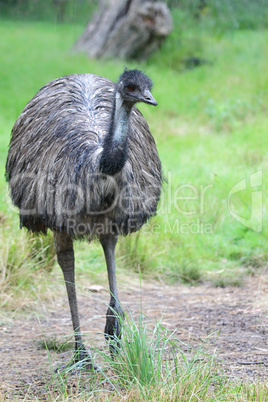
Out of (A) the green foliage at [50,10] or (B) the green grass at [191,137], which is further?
(A) the green foliage at [50,10]

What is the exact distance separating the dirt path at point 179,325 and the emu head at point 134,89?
111 cm

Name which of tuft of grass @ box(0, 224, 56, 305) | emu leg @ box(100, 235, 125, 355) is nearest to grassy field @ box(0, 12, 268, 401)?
tuft of grass @ box(0, 224, 56, 305)

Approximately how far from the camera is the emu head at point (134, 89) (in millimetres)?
3518

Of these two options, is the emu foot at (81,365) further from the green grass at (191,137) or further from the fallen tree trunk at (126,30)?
the fallen tree trunk at (126,30)

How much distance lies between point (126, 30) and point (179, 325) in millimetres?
8591

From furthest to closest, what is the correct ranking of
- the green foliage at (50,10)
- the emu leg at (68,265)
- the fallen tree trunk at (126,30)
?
the green foliage at (50,10) < the fallen tree trunk at (126,30) < the emu leg at (68,265)

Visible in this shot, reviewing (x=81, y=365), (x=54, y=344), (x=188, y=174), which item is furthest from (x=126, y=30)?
(x=81, y=365)

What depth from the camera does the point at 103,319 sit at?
4.95 m

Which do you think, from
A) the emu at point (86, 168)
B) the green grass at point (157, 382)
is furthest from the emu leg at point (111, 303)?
the green grass at point (157, 382)

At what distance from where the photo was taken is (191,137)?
9375 millimetres

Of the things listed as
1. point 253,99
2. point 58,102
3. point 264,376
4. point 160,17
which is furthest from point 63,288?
point 160,17

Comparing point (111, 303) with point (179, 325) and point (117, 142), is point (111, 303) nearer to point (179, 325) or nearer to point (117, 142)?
point (179, 325)

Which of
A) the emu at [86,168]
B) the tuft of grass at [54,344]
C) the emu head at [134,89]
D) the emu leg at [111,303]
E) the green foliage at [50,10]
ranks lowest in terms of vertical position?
the tuft of grass at [54,344]

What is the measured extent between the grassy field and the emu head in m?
0.58
